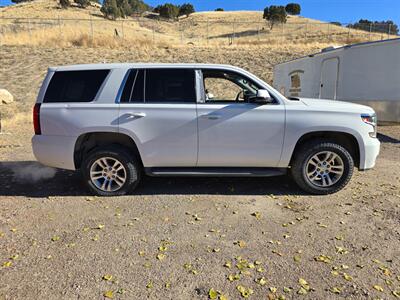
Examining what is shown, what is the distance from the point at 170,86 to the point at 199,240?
2.29 metres

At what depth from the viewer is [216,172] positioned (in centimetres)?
509

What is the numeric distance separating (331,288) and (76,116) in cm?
383

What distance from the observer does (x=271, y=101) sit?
16.4 ft

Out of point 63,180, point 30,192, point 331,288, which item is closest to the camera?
point 331,288

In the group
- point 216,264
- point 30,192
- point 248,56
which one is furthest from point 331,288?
point 248,56

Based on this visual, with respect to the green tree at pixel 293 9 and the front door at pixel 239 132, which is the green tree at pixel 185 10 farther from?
the front door at pixel 239 132

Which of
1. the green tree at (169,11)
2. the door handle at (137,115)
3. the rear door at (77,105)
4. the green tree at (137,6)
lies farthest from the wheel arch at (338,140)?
the green tree at (137,6)

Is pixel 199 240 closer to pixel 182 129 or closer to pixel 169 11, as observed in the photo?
pixel 182 129

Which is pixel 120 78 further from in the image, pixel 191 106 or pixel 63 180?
pixel 63 180

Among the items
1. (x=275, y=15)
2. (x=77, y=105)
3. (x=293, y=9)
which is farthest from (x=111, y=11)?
(x=77, y=105)

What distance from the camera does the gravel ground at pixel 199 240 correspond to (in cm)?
307

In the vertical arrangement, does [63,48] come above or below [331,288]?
above

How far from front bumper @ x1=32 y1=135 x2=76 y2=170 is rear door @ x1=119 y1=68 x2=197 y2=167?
0.81m

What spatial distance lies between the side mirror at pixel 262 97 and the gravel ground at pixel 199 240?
1389 millimetres
